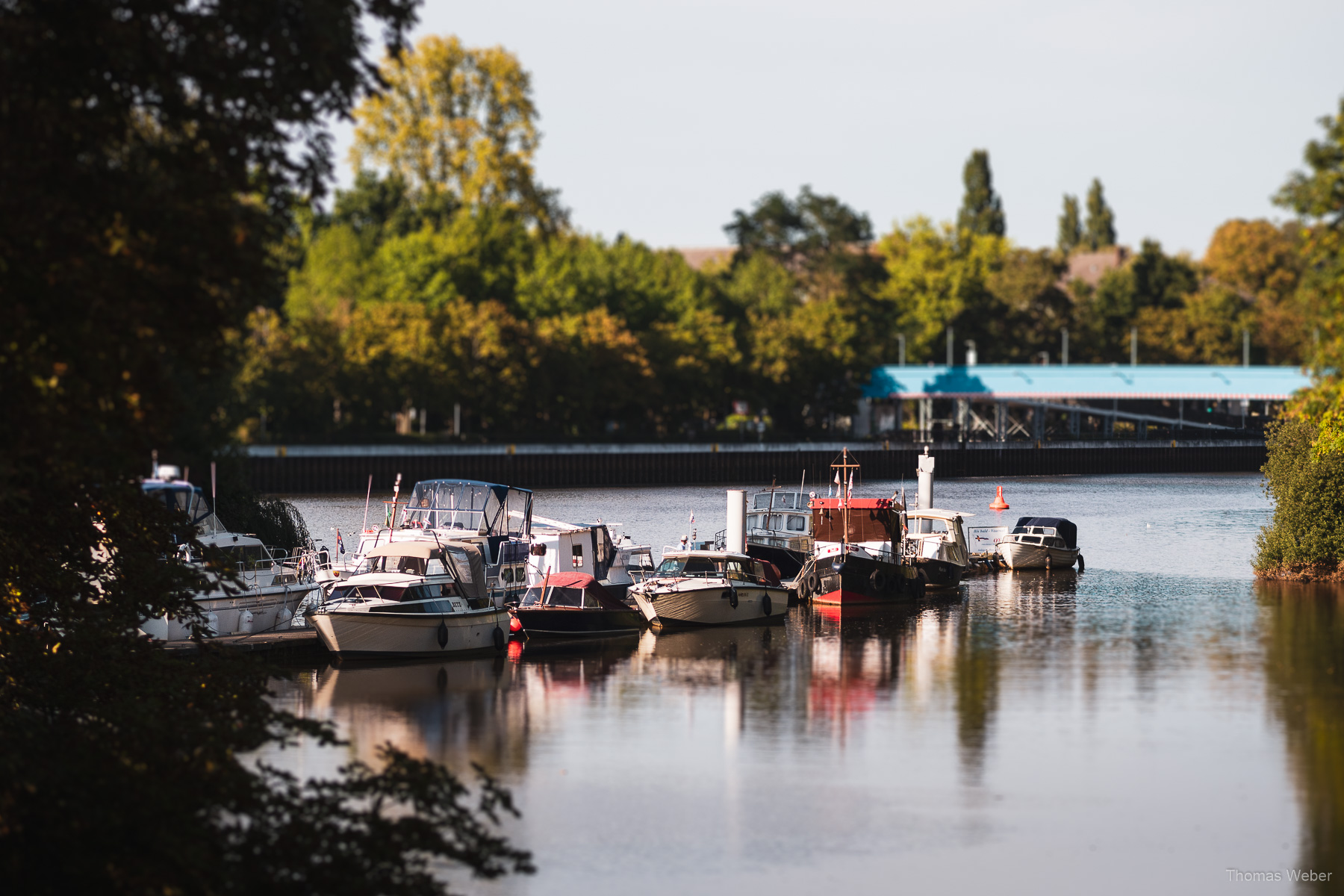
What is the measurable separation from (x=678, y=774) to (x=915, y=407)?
14304 centimetres

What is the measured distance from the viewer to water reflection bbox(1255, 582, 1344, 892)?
24.1 m

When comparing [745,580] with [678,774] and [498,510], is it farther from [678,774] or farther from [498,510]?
[678,774]

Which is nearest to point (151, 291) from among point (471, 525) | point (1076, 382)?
point (471, 525)

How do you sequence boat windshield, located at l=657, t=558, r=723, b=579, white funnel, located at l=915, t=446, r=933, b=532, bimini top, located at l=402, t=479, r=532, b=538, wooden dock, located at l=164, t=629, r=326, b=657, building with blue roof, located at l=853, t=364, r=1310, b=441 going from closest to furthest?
1. wooden dock, located at l=164, t=629, r=326, b=657
2. boat windshield, located at l=657, t=558, r=723, b=579
3. bimini top, located at l=402, t=479, r=532, b=538
4. white funnel, located at l=915, t=446, r=933, b=532
5. building with blue roof, located at l=853, t=364, r=1310, b=441

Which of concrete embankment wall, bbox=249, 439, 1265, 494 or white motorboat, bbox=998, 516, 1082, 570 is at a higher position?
concrete embankment wall, bbox=249, 439, 1265, 494

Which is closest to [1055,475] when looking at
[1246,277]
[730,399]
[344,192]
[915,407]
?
[730,399]

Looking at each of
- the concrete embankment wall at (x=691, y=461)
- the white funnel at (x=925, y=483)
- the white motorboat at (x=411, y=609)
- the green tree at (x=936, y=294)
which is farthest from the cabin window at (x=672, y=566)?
the green tree at (x=936, y=294)

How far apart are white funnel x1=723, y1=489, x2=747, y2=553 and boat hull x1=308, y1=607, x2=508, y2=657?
15239mm

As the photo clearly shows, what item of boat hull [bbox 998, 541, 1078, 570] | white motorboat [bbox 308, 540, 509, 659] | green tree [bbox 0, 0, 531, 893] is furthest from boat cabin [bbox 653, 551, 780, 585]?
green tree [bbox 0, 0, 531, 893]

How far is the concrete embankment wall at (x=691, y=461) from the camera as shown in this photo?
339 ft

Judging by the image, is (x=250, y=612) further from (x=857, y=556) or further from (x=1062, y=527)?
(x=1062, y=527)

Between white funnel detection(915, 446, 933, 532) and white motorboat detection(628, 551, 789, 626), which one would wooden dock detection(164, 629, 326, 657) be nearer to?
white motorboat detection(628, 551, 789, 626)

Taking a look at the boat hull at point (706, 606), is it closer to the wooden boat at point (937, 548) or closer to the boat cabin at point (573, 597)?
the boat cabin at point (573, 597)

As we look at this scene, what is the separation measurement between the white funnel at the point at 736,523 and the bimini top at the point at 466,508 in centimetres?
766
